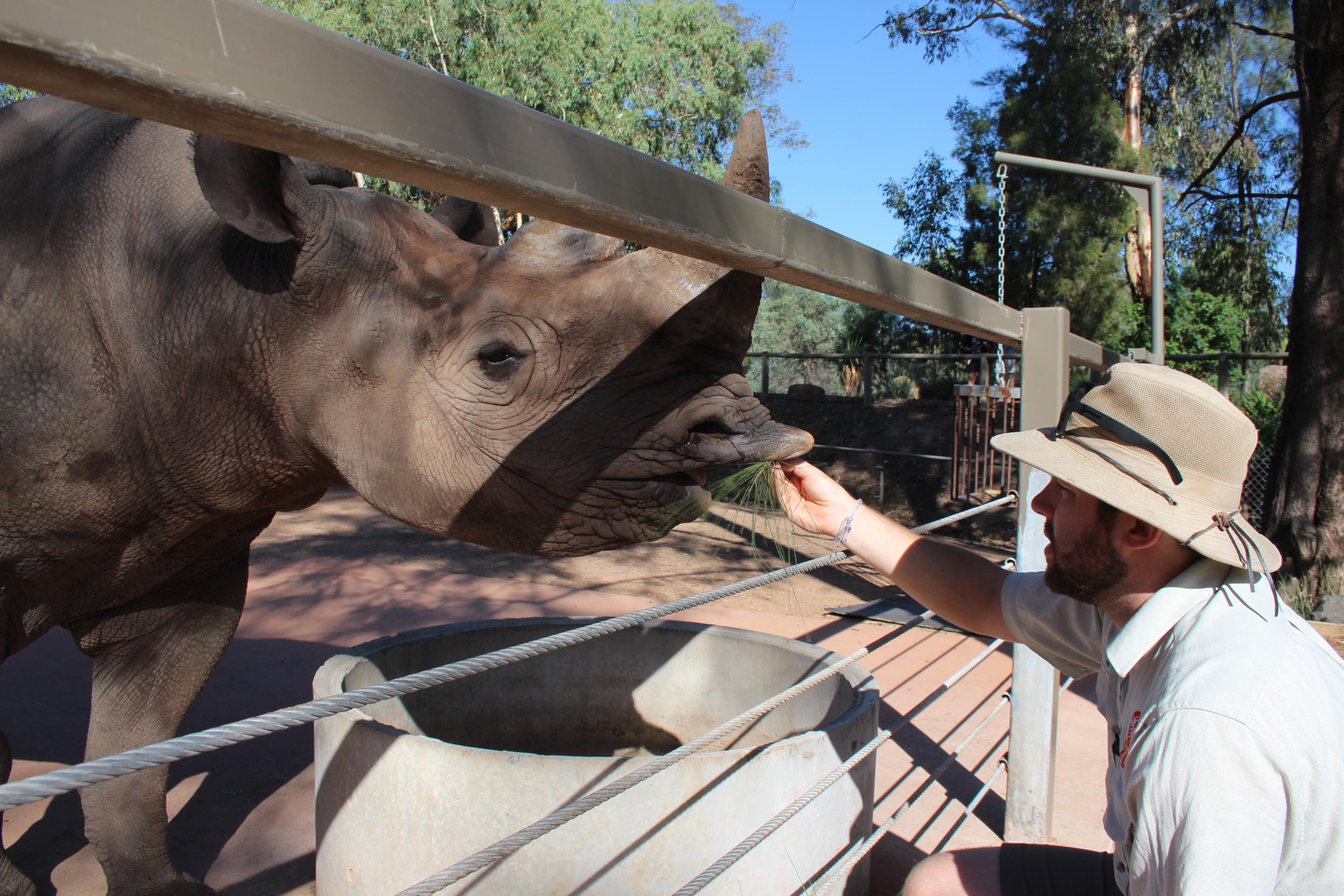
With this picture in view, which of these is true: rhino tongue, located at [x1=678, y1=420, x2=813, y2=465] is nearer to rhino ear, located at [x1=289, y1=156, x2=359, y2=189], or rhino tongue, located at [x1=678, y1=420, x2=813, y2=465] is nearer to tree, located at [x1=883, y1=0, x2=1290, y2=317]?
rhino ear, located at [x1=289, y1=156, x2=359, y2=189]

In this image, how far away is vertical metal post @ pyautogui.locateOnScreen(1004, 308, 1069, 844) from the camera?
11.0ft

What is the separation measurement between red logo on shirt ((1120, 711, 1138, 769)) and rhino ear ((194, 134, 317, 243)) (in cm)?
186

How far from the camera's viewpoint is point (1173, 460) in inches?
65.4

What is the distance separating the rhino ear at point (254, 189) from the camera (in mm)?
1955

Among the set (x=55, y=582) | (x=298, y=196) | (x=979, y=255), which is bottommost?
(x=55, y=582)

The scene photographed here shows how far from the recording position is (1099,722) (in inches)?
198

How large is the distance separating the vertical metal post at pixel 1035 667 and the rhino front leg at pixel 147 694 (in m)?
2.80

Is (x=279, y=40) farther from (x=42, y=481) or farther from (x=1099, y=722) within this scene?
(x=1099, y=722)

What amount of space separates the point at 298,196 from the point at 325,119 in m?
1.45

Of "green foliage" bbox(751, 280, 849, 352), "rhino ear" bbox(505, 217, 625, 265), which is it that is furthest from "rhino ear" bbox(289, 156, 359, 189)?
"green foliage" bbox(751, 280, 849, 352)

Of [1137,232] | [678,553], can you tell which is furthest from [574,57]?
[1137,232]

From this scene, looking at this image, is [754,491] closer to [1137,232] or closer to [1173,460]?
[1173,460]

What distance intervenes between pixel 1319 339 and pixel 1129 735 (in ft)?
27.2

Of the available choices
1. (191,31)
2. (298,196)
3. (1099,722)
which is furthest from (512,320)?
(1099,722)
